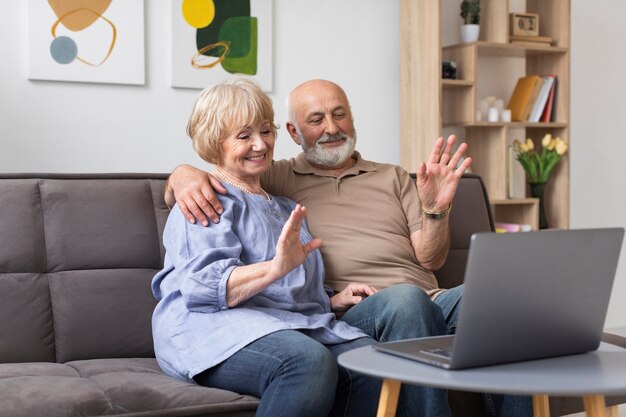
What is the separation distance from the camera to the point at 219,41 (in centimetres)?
406

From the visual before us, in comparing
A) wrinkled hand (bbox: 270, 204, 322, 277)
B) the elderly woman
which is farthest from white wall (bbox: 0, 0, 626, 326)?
wrinkled hand (bbox: 270, 204, 322, 277)

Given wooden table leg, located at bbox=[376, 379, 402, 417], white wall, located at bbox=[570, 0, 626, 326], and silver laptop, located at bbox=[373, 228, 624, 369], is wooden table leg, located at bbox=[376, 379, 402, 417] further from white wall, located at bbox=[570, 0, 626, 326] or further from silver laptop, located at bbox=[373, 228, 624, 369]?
white wall, located at bbox=[570, 0, 626, 326]

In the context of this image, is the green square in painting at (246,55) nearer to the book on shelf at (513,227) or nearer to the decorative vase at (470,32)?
the decorative vase at (470,32)

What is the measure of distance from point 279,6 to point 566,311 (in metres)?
2.99

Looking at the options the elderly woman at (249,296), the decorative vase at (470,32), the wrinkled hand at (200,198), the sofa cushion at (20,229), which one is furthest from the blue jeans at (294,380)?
the decorative vase at (470,32)

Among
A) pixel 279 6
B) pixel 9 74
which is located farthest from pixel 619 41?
pixel 9 74

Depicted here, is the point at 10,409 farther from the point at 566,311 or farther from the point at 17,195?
the point at 566,311

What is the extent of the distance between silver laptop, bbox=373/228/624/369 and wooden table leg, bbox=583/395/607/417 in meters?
0.10

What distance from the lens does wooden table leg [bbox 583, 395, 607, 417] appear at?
162cm

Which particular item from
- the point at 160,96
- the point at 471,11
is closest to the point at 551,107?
the point at 471,11

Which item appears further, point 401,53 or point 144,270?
point 401,53

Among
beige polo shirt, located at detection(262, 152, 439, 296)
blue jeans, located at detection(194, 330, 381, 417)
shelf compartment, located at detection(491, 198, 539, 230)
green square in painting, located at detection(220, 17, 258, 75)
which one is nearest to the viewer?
blue jeans, located at detection(194, 330, 381, 417)

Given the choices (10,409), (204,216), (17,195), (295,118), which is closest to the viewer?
(10,409)

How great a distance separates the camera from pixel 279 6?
13.9 feet
